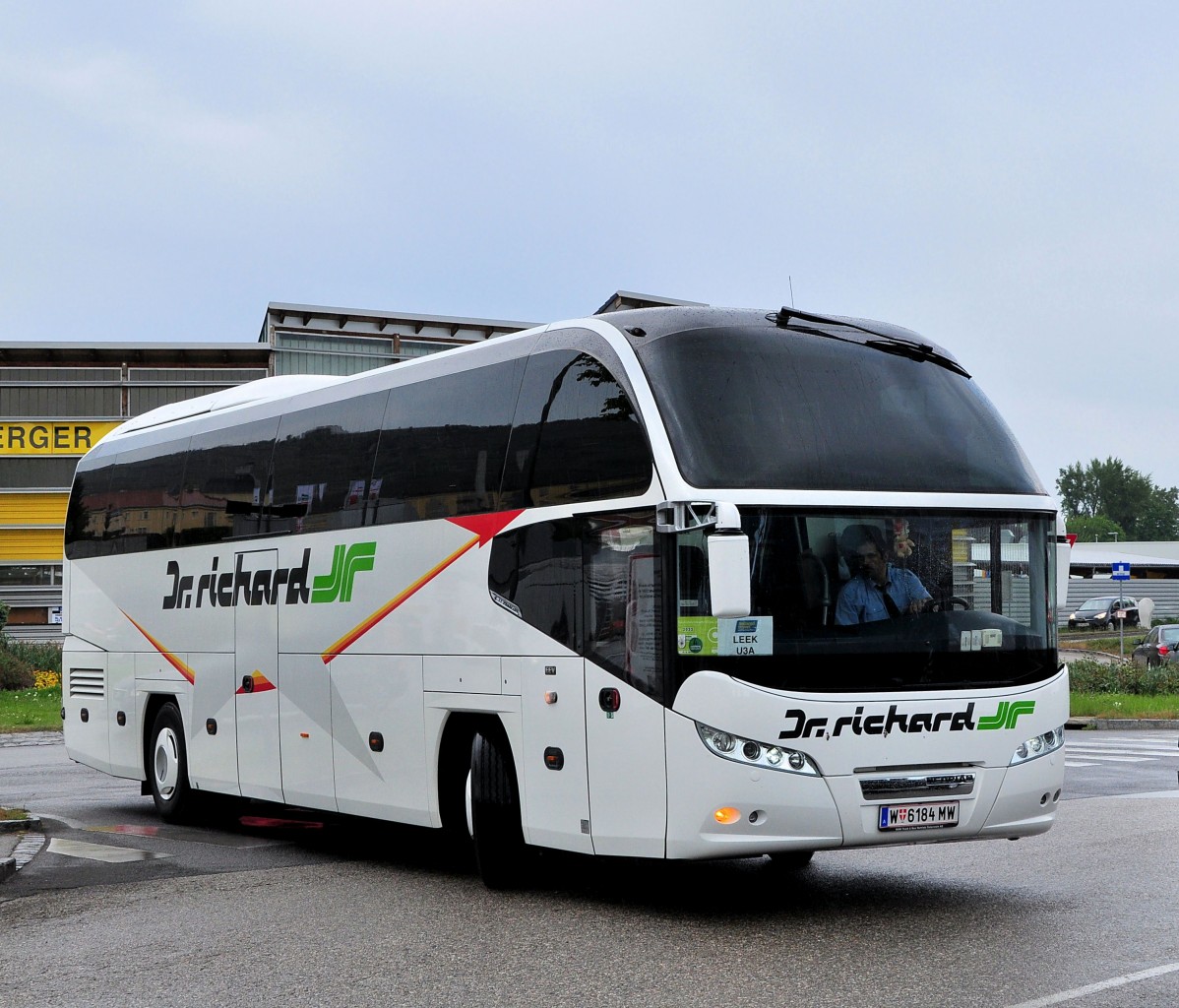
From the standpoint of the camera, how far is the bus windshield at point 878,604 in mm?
8938

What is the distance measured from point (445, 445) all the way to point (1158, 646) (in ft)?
116

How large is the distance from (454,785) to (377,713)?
1.12 metres

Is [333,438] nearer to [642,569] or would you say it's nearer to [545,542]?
[545,542]

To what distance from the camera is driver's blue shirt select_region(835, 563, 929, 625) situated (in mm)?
9125

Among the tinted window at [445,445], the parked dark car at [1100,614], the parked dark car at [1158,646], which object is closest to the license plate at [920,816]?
the tinted window at [445,445]

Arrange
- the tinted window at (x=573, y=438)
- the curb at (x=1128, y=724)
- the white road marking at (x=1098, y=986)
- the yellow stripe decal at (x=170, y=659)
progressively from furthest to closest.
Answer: the curb at (x=1128, y=724)
the yellow stripe decal at (x=170, y=659)
the tinted window at (x=573, y=438)
the white road marking at (x=1098, y=986)

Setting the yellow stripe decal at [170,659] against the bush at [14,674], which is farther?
the bush at [14,674]

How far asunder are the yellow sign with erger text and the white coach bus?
46.3 m

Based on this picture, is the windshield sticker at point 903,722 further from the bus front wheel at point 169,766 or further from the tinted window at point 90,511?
the tinted window at point 90,511

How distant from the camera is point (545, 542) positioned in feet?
33.0

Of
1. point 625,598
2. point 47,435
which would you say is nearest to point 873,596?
point 625,598

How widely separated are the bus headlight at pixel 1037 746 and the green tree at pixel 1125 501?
182 metres

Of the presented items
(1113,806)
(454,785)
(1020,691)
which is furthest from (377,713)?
(1113,806)

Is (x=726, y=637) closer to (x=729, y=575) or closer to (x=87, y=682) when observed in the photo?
(x=729, y=575)
